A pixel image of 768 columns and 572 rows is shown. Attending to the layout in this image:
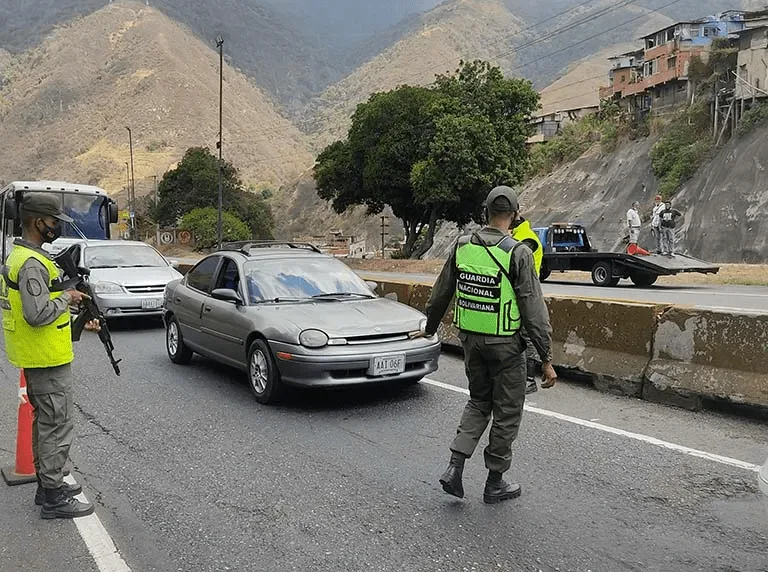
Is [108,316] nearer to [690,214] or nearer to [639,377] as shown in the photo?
[639,377]

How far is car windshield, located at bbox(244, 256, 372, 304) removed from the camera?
7.62 m

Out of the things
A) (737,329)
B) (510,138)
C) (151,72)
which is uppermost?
(151,72)

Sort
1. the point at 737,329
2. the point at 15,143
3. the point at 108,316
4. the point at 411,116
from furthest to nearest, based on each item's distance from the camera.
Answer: the point at 15,143 → the point at 411,116 → the point at 108,316 → the point at 737,329

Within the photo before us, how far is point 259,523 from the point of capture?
4191 mm

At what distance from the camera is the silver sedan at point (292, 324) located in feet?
21.5

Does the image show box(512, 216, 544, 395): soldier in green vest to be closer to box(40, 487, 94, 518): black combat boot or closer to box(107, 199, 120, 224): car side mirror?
box(40, 487, 94, 518): black combat boot

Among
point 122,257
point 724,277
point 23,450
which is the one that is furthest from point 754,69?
point 23,450

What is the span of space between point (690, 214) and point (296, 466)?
3907 centimetres

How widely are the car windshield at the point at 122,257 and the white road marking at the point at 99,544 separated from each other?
9.40 m

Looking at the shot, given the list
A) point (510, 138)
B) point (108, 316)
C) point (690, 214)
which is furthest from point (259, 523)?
point (690, 214)

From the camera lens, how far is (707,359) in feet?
21.1

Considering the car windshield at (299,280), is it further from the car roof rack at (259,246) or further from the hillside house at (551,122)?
the hillside house at (551,122)

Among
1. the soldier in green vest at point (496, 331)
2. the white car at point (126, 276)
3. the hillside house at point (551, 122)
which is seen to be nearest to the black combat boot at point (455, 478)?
the soldier in green vest at point (496, 331)

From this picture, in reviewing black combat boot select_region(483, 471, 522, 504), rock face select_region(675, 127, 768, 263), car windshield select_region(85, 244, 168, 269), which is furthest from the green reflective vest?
rock face select_region(675, 127, 768, 263)
